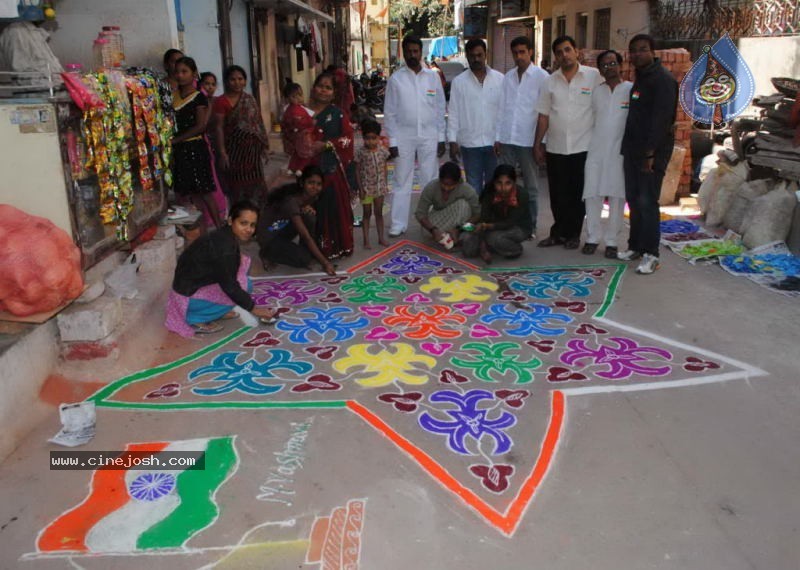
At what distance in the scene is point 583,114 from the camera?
5.57 metres

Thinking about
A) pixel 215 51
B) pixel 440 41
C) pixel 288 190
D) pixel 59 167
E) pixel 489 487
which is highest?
pixel 440 41

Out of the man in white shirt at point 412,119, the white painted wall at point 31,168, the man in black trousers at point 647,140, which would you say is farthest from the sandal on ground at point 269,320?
the man in black trousers at point 647,140

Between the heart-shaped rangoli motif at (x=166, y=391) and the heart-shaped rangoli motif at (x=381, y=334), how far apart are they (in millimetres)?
1132

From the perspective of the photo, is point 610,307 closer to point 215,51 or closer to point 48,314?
point 48,314

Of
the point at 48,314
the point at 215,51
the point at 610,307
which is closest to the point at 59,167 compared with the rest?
the point at 48,314

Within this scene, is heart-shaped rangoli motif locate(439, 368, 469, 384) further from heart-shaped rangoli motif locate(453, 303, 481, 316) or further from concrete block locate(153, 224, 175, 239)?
concrete block locate(153, 224, 175, 239)

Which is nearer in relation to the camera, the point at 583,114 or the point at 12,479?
the point at 12,479

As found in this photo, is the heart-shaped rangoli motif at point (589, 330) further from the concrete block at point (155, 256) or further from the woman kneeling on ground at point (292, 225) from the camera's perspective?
the concrete block at point (155, 256)

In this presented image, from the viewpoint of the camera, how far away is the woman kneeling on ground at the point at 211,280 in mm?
4023

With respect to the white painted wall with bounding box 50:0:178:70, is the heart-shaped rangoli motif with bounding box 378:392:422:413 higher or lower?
lower

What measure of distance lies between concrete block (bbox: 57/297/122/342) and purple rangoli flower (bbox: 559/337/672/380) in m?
2.40

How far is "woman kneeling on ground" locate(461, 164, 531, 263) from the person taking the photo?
5527mm

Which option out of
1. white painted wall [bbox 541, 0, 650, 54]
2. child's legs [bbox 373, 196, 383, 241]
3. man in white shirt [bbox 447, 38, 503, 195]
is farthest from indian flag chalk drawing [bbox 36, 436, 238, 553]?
white painted wall [bbox 541, 0, 650, 54]

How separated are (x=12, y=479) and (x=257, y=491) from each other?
0.99m
